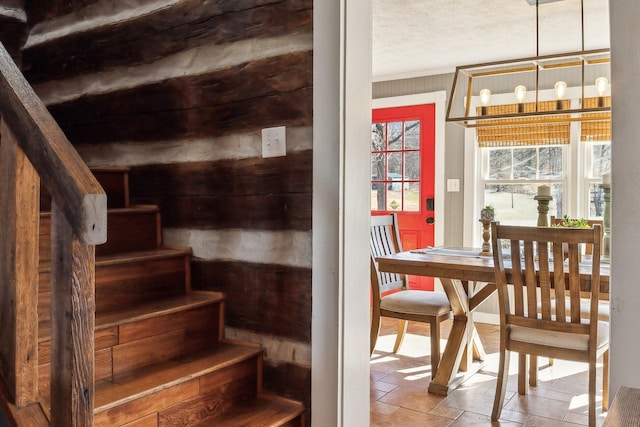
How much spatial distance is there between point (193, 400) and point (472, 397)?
187 centimetres

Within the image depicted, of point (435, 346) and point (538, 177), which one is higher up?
point (538, 177)

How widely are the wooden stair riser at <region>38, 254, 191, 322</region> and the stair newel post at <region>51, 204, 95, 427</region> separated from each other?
69 cm

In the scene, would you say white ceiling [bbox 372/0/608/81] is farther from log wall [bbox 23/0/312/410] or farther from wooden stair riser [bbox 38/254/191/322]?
wooden stair riser [bbox 38/254/191/322]

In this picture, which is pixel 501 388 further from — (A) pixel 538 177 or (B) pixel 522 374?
(A) pixel 538 177

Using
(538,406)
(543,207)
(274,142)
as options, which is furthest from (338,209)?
(543,207)

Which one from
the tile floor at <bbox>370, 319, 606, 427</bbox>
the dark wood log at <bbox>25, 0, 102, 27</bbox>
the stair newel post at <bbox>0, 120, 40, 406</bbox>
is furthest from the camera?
the tile floor at <bbox>370, 319, 606, 427</bbox>

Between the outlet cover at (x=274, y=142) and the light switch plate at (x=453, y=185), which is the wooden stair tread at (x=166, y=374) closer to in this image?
the outlet cover at (x=274, y=142)

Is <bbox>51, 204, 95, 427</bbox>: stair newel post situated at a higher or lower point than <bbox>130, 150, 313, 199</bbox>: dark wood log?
lower

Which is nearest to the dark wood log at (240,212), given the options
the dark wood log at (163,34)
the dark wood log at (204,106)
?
the dark wood log at (204,106)

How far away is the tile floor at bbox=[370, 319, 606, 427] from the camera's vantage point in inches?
111

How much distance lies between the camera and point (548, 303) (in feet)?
9.03

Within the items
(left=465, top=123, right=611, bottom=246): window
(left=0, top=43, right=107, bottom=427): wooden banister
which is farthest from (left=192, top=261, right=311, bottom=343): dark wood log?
(left=465, top=123, right=611, bottom=246): window

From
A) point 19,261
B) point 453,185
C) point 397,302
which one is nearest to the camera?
point 19,261

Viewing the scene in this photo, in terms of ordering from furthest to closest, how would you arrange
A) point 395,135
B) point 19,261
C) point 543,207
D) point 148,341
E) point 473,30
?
1. point 395,135
2. point 473,30
3. point 543,207
4. point 148,341
5. point 19,261
